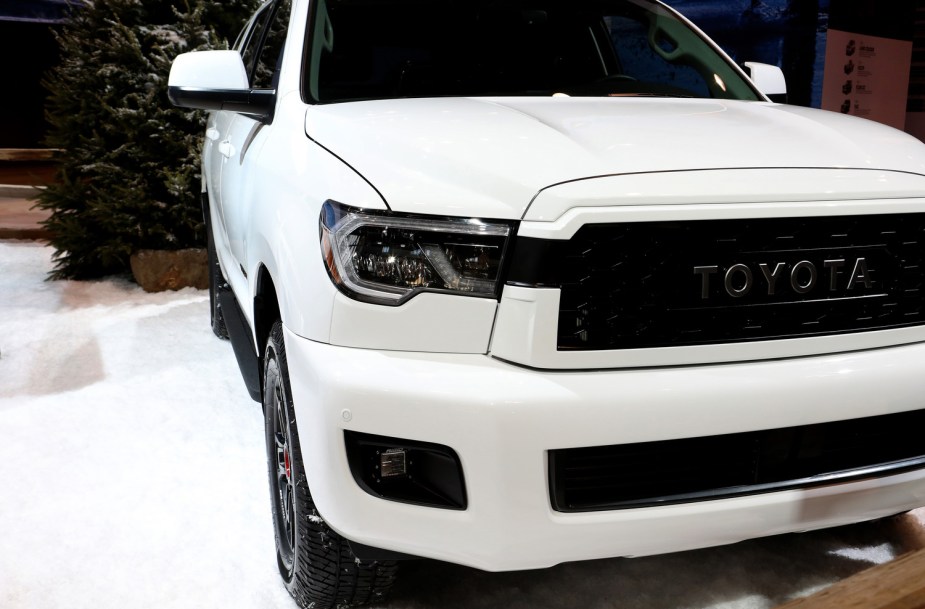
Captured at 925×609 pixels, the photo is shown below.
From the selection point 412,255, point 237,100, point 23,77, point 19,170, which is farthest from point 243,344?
point 23,77

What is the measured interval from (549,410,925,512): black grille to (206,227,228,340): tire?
2288 mm

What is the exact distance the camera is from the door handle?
2842mm

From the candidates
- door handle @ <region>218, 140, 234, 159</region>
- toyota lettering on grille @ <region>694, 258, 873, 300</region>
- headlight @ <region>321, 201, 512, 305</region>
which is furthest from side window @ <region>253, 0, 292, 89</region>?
toyota lettering on grille @ <region>694, 258, 873, 300</region>

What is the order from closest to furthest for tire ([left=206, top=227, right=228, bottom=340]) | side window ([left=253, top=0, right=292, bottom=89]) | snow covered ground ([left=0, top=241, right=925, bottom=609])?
1. snow covered ground ([left=0, top=241, right=925, bottom=609])
2. side window ([left=253, top=0, right=292, bottom=89])
3. tire ([left=206, top=227, right=228, bottom=340])

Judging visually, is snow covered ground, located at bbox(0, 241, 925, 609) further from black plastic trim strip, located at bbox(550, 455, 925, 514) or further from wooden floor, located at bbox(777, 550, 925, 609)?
black plastic trim strip, located at bbox(550, 455, 925, 514)

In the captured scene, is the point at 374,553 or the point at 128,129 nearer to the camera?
the point at 374,553

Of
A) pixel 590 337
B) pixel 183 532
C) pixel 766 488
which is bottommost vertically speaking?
pixel 183 532

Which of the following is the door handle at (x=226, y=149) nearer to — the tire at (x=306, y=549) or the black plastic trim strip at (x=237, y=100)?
the black plastic trim strip at (x=237, y=100)

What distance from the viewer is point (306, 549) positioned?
180 cm

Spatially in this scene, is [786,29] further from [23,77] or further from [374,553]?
[23,77]

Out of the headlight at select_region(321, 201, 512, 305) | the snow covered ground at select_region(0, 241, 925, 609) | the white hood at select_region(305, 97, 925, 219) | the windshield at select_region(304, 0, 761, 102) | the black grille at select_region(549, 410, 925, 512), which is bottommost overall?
the snow covered ground at select_region(0, 241, 925, 609)

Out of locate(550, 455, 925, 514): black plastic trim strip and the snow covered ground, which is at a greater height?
locate(550, 455, 925, 514): black plastic trim strip

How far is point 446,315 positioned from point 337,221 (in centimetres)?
28

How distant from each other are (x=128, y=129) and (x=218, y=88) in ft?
10.2
